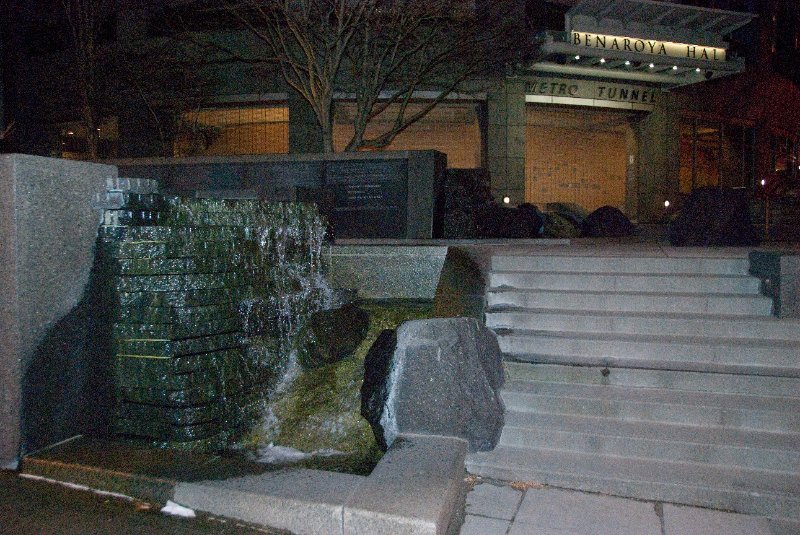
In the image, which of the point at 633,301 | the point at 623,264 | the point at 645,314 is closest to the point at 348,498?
the point at 645,314

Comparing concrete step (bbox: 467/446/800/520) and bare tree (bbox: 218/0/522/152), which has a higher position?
bare tree (bbox: 218/0/522/152)

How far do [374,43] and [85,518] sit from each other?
12.0 metres

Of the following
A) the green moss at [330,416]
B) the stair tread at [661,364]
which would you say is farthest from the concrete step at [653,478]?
the green moss at [330,416]

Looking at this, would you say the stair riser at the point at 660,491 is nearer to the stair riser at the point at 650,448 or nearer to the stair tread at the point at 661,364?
the stair riser at the point at 650,448

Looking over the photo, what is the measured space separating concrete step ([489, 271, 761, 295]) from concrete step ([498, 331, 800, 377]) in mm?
778

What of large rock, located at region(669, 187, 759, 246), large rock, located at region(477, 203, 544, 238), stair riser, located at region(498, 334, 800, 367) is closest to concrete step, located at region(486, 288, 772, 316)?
stair riser, located at region(498, 334, 800, 367)

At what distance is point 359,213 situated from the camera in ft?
31.0

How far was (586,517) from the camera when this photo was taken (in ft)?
12.7

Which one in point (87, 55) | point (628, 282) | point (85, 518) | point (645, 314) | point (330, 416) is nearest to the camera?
point (85, 518)

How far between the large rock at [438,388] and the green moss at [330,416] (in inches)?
16.8

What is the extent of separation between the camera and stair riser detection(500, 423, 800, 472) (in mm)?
4273

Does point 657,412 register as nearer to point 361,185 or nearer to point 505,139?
point 361,185

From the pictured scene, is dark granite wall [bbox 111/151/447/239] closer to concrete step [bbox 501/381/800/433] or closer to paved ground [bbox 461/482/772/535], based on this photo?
concrete step [bbox 501/381/800/433]

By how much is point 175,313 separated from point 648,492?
3.62 m
